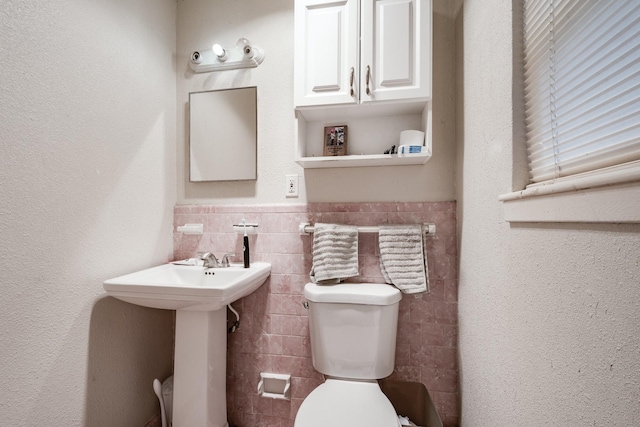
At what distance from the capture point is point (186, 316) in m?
1.20

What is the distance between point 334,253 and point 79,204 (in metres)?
1.04

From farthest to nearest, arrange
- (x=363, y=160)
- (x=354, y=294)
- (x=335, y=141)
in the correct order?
(x=335, y=141)
(x=363, y=160)
(x=354, y=294)

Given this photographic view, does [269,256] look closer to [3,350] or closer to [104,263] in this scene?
[104,263]

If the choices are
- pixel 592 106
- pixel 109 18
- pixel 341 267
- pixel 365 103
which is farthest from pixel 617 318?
pixel 109 18

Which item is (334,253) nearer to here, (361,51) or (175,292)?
(175,292)

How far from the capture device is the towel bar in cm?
127

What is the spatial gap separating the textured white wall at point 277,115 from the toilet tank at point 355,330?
493 mm

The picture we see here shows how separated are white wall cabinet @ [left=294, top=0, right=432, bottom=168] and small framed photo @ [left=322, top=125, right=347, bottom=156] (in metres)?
0.11

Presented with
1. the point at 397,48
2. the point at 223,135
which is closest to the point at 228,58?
the point at 223,135

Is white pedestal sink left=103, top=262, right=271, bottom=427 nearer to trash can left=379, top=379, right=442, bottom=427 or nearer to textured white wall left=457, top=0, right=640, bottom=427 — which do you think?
trash can left=379, top=379, right=442, bottom=427

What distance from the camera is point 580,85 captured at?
0.60m

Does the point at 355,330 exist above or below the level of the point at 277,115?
below

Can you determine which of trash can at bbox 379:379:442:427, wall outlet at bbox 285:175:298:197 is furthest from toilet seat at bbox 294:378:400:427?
wall outlet at bbox 285:175:298:197

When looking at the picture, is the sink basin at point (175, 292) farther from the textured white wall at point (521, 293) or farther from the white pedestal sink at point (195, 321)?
the textured white wall at point (521, 293)
